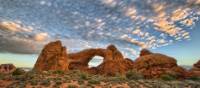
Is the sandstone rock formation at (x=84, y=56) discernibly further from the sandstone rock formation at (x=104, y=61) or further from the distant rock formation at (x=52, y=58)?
the distant rock formation at (x=52, y=58)

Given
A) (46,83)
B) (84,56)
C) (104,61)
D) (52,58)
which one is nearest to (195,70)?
(104,61)

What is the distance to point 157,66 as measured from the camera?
2173 inches

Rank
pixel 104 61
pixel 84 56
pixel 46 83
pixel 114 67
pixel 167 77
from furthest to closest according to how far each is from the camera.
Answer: pixel 84 56 < pixel 104 61 < pixel 114 67 < pixel 167 77 < pixel 46 83

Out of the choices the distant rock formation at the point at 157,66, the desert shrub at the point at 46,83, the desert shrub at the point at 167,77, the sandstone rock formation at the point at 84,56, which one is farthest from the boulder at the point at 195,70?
the desert shrub at the point at 46,83

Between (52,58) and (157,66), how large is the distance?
2079 cm

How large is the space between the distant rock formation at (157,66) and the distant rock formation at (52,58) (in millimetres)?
15091

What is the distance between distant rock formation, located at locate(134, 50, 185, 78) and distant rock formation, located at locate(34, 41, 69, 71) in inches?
594

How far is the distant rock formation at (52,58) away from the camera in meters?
54.4

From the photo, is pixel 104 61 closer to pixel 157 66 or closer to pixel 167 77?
pixel 157 66

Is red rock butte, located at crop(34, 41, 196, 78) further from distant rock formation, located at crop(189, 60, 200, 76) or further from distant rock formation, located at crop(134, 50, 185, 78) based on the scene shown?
distant rock formation, located at crop(189, 60, 200, 76)

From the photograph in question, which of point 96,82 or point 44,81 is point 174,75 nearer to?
point 96,82

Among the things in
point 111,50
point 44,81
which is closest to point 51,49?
point 111,50

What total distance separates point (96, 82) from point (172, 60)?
25.6 m

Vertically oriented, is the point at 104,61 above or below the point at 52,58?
below
